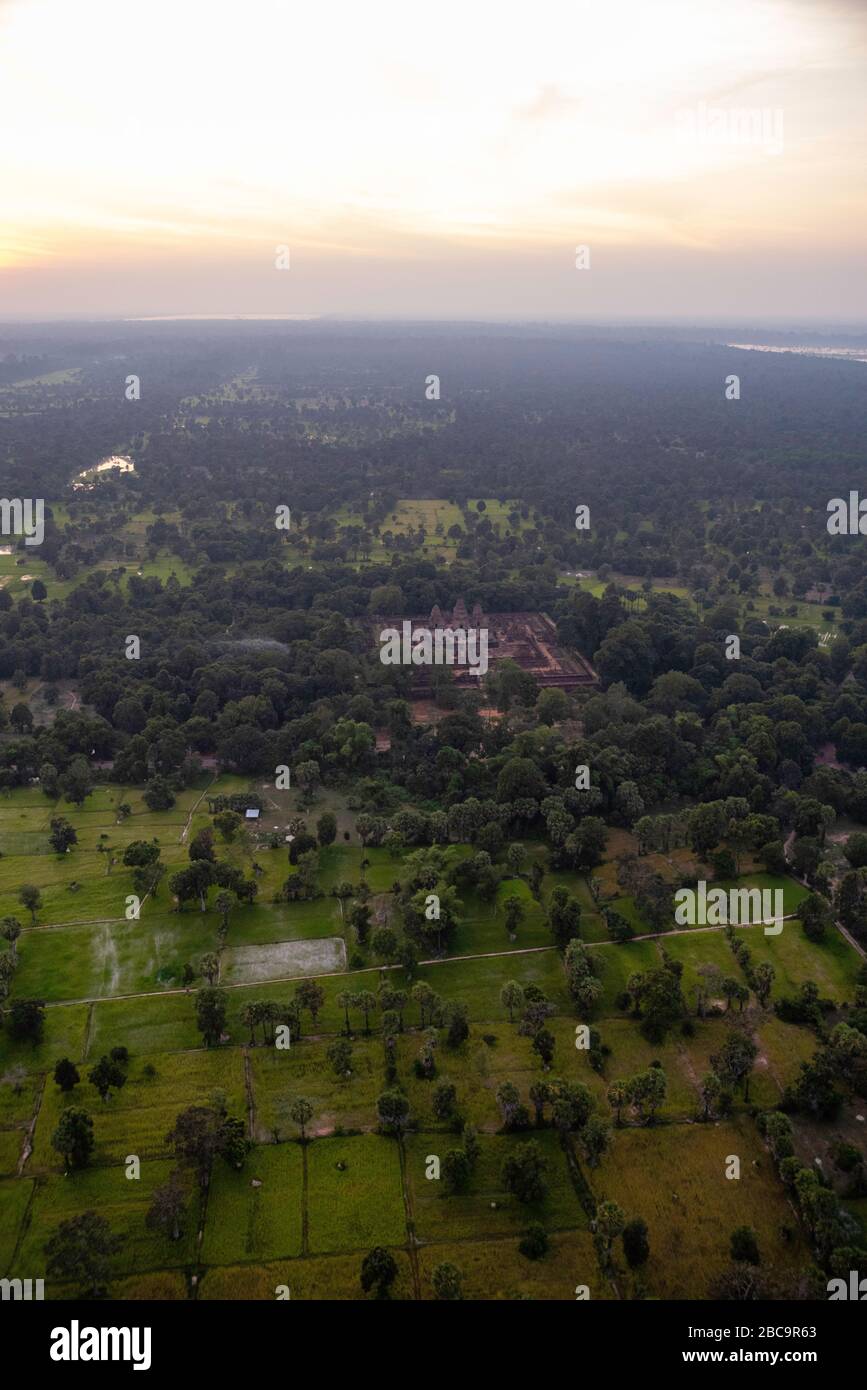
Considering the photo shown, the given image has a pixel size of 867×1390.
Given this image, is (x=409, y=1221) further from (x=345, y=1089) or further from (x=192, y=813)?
(x=192, y=813)

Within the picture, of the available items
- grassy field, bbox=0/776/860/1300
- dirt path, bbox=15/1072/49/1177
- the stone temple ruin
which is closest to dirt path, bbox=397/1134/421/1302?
grassy field, bbox=0/776/860/1300

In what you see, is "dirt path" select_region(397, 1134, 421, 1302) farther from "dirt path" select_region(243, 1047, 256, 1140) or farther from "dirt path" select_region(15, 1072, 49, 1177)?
"dirt path" select_region(15, 1072, 49, 1177)

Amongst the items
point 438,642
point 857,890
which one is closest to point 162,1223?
point 857,890

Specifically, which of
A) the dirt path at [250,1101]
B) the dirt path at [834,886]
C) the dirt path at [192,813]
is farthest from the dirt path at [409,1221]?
the dirt path at [834,886]

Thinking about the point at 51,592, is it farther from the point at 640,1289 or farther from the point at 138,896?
the point at 640,1289

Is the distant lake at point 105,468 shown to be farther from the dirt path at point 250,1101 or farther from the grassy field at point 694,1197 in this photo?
the grassy field at point 694,1197
